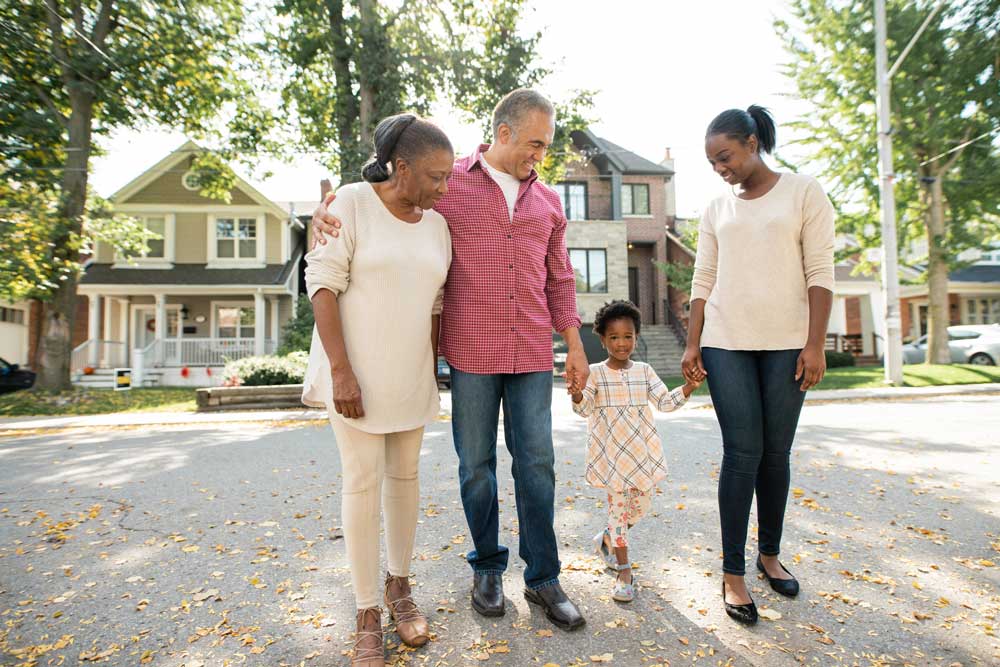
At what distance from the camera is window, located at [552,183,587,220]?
82.6 feet

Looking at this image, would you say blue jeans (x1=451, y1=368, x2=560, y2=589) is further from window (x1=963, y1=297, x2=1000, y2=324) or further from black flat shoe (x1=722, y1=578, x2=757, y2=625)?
window (x1=963, y1=297, x2=1000, y2=324)

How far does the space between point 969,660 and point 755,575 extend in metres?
0.89

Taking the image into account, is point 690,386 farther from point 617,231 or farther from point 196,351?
point 617,231

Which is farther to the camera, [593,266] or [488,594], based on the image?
[593,266]

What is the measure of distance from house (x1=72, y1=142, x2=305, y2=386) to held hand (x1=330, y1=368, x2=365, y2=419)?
68.6ft

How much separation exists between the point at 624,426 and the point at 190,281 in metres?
22.3

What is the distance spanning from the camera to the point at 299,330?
21.4 metres

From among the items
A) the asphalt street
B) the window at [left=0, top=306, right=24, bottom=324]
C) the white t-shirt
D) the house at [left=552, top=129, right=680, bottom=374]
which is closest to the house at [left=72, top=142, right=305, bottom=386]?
the window at [left=0, top=306, right=24, bottom=324]

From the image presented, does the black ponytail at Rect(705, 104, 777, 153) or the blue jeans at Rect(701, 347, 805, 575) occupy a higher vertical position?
the black ponytail at Rect(705, 104, 777, 153)

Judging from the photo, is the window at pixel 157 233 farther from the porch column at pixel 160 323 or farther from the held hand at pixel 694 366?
the held hand at pixel 694 366

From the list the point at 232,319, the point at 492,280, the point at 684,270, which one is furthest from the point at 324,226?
the point at 232,319

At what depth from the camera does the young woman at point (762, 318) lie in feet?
8.68

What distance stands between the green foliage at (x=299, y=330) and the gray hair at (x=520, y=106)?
59.6ft

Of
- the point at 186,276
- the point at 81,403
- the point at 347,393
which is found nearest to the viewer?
the point at 347,393
